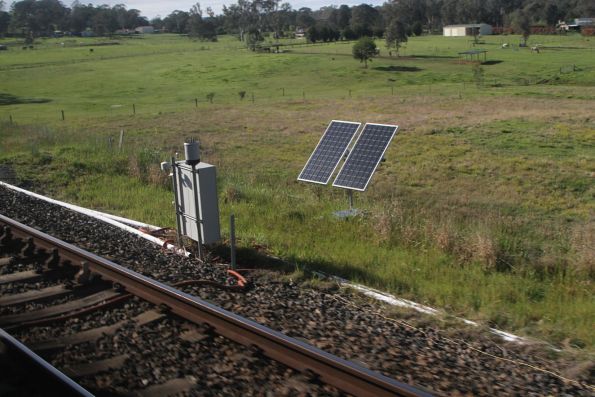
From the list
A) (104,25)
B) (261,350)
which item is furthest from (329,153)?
(104,25)

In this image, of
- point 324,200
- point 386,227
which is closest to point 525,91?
point 324,200

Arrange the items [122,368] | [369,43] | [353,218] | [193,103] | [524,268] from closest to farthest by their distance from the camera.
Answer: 1. [122,368]
2. [524,268]
3. [353,218]
4. [193,103]
5. [369,43]

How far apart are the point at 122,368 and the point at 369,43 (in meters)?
76.7

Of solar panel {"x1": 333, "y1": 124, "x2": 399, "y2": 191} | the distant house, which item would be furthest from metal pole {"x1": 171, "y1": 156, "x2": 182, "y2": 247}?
the distant house

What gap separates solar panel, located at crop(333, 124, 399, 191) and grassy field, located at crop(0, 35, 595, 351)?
0.70m

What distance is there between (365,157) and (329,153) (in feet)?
3.55

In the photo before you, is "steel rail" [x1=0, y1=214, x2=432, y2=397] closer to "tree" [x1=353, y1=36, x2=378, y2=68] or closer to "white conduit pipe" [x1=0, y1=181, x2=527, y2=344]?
"white conduit pipe" [x1=0, y1=181, x2=527, y2=344]

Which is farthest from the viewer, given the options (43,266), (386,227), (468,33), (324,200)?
(468,33)

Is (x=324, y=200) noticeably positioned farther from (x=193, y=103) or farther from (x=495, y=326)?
(x=193, y=103)

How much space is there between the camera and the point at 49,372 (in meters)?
5.35

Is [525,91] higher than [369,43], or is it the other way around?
[369,43]

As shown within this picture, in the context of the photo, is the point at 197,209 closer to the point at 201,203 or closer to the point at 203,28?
the point at 201,203

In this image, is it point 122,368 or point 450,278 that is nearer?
point 122,368

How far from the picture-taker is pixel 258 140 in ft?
106
